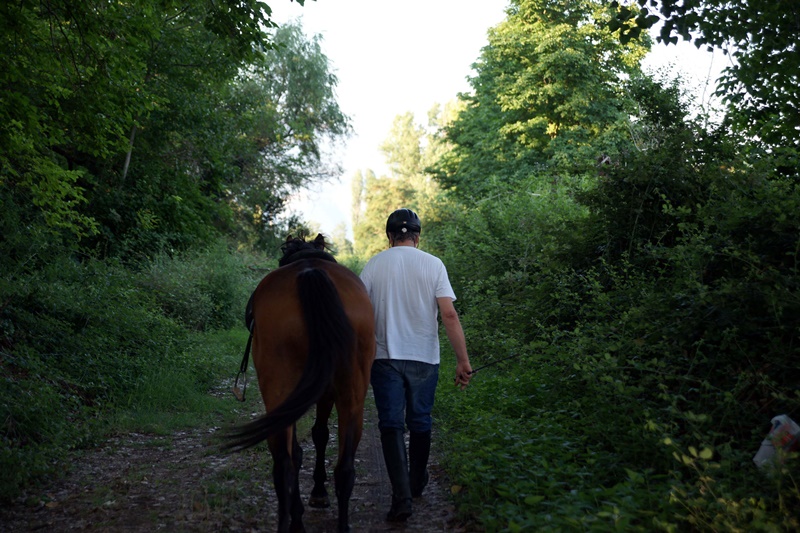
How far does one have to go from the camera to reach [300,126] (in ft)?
124

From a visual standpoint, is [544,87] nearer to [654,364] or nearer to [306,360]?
[654,364]

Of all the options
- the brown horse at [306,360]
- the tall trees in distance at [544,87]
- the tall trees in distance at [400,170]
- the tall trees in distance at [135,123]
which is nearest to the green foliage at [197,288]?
the tall trees in distance at [135,123]

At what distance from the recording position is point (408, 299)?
5.37 metres

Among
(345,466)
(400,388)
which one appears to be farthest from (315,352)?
(400,388)

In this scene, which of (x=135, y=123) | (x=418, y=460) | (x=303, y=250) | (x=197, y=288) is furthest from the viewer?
(x=197, y=288)

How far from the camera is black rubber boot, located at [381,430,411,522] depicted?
4977mm

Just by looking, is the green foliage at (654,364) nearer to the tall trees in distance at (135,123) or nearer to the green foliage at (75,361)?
the green foliage at (75,361)

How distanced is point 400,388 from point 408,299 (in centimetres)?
67

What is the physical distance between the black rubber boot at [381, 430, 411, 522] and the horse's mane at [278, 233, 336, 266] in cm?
147

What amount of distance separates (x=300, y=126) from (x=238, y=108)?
1367 cm

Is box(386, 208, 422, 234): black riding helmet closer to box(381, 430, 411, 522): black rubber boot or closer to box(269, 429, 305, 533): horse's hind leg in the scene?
box(381, 430, 411, 522): black rubber boot

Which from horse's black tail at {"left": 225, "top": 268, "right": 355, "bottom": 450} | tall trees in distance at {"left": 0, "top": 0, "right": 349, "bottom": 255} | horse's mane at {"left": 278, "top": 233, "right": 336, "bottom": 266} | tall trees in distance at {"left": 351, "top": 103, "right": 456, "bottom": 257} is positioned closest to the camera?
horse's black tail at {"left": 225, "top": 268, "right": 355, "bottom": 450}

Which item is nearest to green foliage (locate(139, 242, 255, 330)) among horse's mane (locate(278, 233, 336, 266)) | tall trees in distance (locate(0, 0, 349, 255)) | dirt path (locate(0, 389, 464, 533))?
tall trees in distance (locate(0, 0, 349, 255))

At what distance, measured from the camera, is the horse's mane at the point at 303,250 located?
5.67 m
